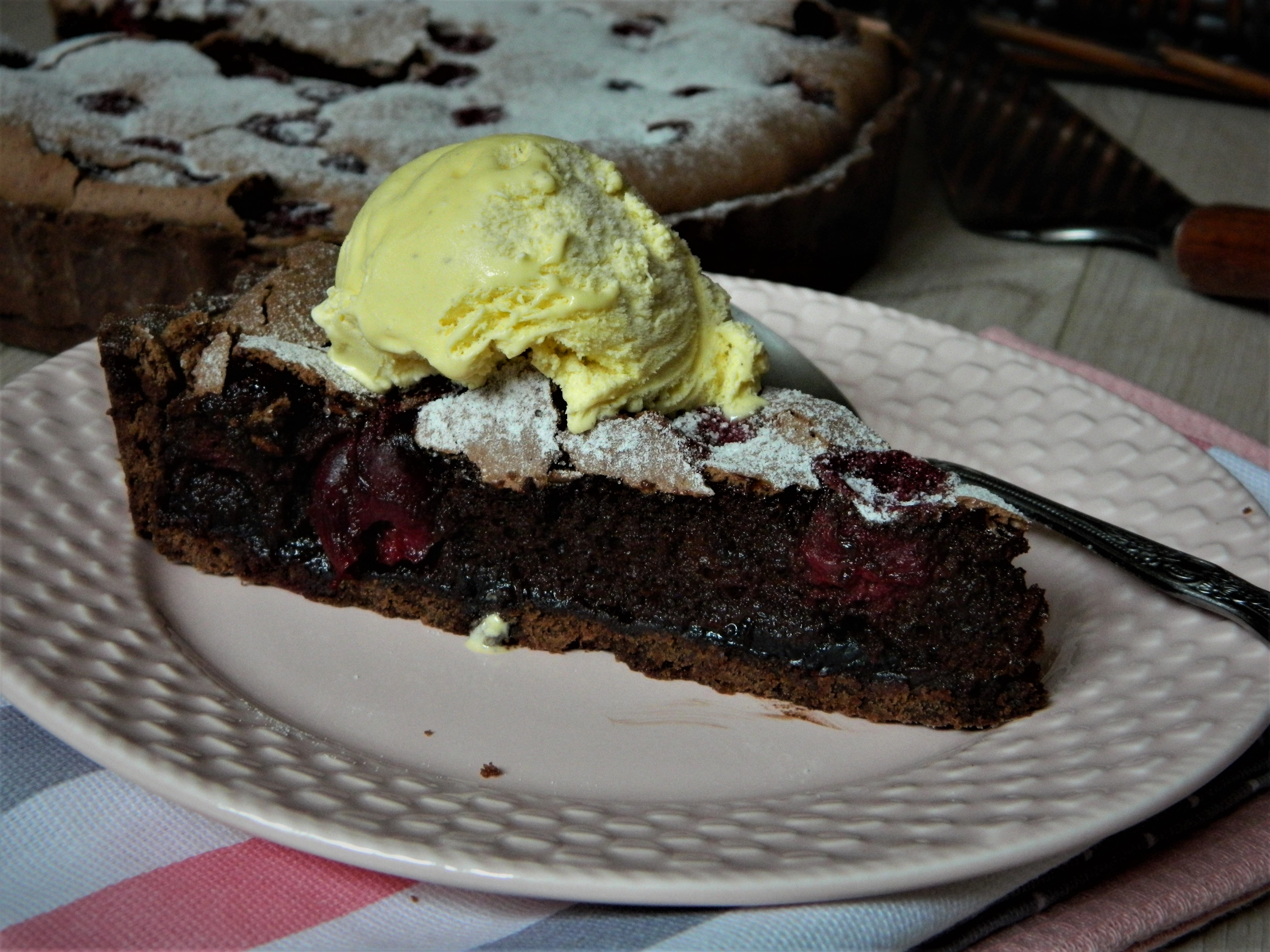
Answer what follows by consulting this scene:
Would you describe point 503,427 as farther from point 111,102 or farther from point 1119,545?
point 111,102

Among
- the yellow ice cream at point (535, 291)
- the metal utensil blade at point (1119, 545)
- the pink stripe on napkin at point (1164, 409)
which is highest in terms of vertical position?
the yellow ice cream at point (535, 291)

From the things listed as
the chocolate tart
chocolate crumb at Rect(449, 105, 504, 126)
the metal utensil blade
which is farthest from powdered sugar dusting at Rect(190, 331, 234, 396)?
chocolate crumb at Rect(449, 105, 504, 126)

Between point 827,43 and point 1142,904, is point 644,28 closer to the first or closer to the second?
point 827,43

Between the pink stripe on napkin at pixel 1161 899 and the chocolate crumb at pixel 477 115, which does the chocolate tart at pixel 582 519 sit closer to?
the pink stripe on napkin at pixel 1161 899

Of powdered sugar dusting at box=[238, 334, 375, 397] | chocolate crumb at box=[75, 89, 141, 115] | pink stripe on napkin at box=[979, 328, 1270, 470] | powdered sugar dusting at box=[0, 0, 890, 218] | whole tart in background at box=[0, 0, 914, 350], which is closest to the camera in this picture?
powdered sugar dusting at box=[238, 334, 375, 397]

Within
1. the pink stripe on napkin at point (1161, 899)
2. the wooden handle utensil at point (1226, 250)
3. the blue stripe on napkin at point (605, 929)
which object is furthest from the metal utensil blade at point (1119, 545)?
the wooden handle utensil at point (1226, 250)

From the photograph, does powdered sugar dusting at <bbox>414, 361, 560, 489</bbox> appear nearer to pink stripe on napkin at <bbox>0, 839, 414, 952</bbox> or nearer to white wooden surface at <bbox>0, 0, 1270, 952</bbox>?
pink stripe on napkin at <bbox>0, 839, 414, 952</bbox>

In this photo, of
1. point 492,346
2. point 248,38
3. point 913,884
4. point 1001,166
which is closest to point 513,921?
point 913,884
